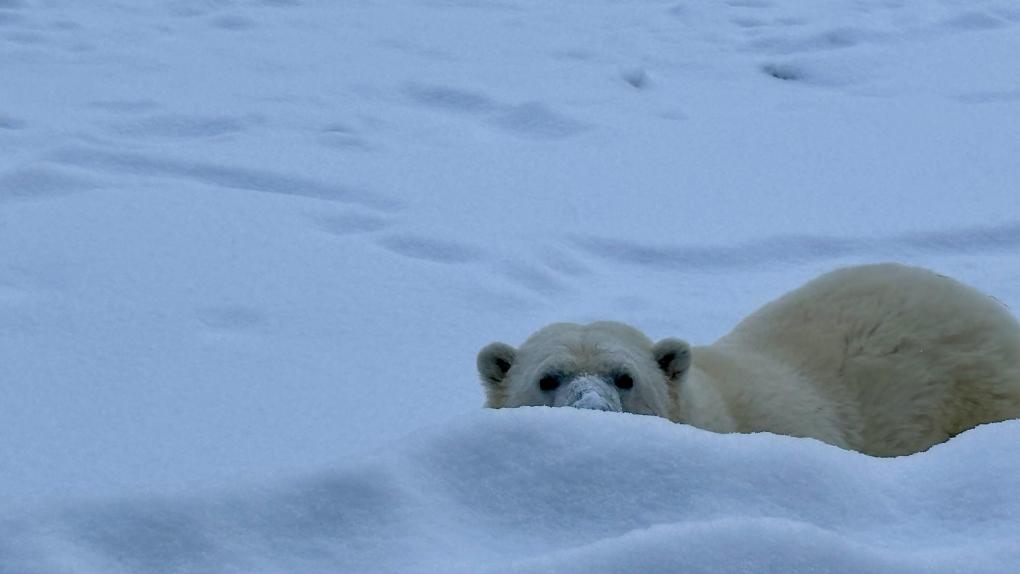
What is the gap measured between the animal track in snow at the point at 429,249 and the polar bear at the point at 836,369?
1.33 m

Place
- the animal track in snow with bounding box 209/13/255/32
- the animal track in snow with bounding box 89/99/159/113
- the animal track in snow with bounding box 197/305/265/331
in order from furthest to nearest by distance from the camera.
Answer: the animal track in snow with bounding box 209/13/255/32, the animal track in snow with bounding box 89/99/159/113, the animal track in snow with bounding box 197/305/265/331

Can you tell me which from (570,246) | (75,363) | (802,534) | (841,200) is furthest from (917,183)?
(802,534)

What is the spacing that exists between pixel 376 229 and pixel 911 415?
7.34ft

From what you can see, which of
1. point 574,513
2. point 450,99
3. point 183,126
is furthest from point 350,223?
point 574,513

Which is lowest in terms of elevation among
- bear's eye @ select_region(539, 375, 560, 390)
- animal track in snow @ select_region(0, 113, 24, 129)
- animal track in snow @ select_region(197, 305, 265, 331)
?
bear's eye @ select_region(539, 375, 560, 390)

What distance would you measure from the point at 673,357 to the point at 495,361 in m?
0.47

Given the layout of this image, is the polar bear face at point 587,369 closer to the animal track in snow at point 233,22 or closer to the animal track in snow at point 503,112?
the animal track in snow at point 503,112

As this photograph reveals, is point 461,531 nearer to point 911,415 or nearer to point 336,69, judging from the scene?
point 911,415

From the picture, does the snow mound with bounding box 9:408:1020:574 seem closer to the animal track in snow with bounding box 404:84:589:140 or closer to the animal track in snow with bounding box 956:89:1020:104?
the animal track in snow with bounding box 404:84:589:140

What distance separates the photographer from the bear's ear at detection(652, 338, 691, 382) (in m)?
3.18

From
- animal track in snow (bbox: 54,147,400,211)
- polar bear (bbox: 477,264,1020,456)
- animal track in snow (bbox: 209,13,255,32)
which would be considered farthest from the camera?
animal track in snow (bbox: 209,13,255,32)

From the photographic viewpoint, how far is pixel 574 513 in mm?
1496

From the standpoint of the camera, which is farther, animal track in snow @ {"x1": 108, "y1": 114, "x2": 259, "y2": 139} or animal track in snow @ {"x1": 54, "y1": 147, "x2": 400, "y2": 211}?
animal track in snow @ {"x1": 108, "y1": 114, "x2": 259, "y2": 139}

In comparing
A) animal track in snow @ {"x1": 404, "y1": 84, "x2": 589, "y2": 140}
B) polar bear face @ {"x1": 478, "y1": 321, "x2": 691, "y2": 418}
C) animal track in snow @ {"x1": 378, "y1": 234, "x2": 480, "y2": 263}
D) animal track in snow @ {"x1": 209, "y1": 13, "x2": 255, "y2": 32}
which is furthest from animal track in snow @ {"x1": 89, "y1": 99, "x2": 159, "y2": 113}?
polar bear face @ {"x1": 478, "y1": 321, "x2": 691, "y2": 418}
